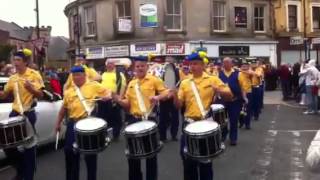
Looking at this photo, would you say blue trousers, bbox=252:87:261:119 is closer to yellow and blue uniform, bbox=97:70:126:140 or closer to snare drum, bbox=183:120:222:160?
yellow and blue uniform, bbox=97:70:126:140

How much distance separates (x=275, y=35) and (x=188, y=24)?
827cm

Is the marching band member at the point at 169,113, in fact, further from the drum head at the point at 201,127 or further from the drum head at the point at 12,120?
the drum head at the point at 201,127

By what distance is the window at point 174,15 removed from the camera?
37.3 m

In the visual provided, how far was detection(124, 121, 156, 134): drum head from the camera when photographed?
7.31 m

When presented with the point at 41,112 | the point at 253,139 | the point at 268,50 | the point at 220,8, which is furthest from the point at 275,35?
the point at 41,112

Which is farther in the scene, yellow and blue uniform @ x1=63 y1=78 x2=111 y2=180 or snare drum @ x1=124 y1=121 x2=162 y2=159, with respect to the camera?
yellow and blue uniform @ x1=63 y1=78 x2=111 y2=180

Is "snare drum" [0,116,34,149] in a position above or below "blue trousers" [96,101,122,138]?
above

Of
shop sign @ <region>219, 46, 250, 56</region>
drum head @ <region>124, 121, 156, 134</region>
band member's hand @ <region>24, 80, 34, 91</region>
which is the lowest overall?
drum head @ <region>124, 121, 156, 134</region>

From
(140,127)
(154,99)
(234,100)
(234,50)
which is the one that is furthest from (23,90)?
(234,50)

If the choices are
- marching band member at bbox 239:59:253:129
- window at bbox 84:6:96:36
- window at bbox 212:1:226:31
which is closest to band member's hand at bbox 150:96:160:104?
marching band member at bbox 239:59:253:129

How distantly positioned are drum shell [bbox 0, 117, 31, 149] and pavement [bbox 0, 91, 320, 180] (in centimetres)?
143

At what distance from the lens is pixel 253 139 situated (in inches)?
525

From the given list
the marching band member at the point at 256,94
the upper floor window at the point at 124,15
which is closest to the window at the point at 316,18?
the upper floor window at the point at 124,15

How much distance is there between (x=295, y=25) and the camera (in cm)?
4506
